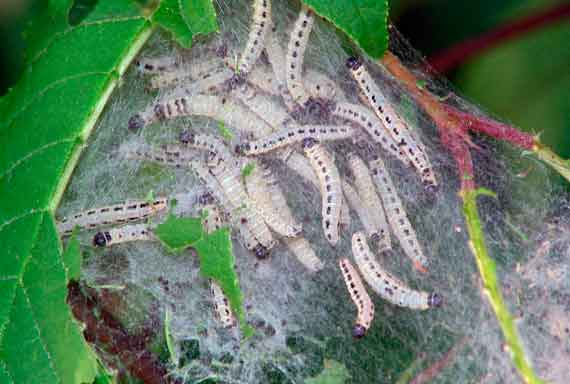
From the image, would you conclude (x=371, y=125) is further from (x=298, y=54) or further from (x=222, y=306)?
(x=222, y=306)

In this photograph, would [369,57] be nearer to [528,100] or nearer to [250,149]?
[250,149]

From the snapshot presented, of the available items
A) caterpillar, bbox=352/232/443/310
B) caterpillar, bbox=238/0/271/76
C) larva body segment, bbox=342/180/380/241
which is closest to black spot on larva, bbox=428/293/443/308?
caterpillar, bbox=352/232/443/310

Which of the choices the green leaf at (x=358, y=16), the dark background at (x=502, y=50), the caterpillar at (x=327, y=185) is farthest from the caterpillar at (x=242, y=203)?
the dark background at (x=502, y=50)

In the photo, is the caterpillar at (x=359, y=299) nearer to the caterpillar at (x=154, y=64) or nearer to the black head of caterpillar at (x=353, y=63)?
the black head of caterpillar at (x=353, y=63)

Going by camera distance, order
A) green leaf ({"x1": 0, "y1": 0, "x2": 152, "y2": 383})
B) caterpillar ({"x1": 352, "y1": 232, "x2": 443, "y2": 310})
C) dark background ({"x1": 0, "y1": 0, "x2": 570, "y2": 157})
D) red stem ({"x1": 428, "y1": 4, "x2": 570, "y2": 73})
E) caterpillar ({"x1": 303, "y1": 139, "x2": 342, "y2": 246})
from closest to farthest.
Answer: green leaf ({"x1": 0, "y1": 0, "x2": 152, "y2": 383}) → caterpillar ({"x1": 352, "y1": 232, "x2": 443, "y2": 310}) → caterpillar ({"x1": 303, "y1": 139, "x2": 342, "y2": 246}) → red stem ({"x1": 428, "y1": 4, "x2": 570, "y2": 73}) → dark background ({"x1": 0, "y1": 0, "x2": 570, "y2": 157})

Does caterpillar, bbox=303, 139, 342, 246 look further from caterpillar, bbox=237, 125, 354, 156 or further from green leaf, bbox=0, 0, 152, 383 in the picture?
green leaf, bbox=0, 0, 152, 383

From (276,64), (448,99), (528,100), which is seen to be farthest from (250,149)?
(528,100)

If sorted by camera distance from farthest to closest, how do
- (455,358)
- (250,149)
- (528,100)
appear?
1. (528,100)
2. (250,149)
3. (455,358)
